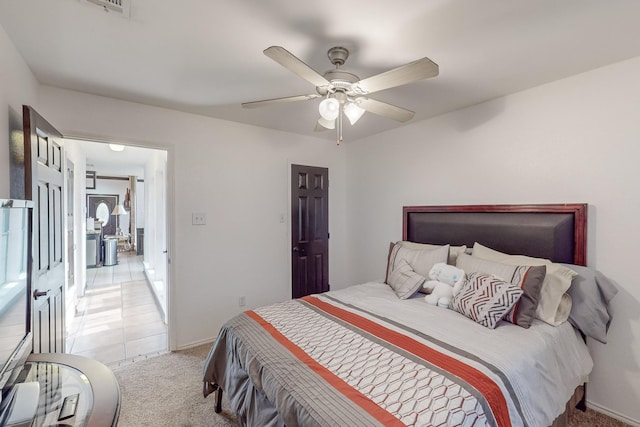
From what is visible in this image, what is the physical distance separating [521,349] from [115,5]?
2.69 m

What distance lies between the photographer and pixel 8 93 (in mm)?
1664

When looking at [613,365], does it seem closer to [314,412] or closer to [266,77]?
[314,412]

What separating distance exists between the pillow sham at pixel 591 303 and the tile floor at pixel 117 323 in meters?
3.49

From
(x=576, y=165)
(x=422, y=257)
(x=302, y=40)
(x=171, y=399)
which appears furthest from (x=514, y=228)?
(x=171, y=399)

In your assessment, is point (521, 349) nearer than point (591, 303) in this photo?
Yes

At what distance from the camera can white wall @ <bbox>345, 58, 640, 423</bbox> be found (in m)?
1.95

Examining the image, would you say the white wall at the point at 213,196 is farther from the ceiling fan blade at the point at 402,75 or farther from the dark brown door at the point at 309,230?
the ceiling fan blade at the point at 402,75

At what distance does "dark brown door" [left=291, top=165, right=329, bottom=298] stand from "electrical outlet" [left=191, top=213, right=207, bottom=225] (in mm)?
1073

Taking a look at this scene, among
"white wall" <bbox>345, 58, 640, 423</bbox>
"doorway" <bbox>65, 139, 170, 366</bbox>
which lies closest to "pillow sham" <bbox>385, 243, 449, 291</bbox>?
"white wall" <bbox>345, 58, 640, 423</bbox>

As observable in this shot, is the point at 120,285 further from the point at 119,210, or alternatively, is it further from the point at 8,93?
the point at 119,210

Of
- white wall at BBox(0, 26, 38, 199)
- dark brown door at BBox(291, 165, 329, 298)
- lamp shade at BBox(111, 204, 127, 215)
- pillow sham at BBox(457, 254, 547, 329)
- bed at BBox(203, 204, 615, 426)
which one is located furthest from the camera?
lamp shade at BBox(111, 204, 127, 215)

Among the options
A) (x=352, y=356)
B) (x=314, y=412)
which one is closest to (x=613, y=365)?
(x=352, y=356)

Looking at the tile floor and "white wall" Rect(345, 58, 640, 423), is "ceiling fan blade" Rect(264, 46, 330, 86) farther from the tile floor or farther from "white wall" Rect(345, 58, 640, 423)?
the tile floor

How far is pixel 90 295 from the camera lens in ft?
15.6
